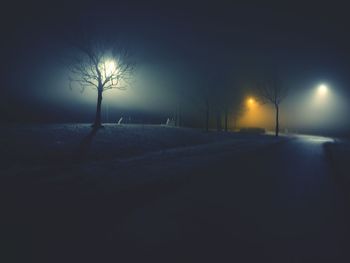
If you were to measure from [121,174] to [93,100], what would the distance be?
34.2m

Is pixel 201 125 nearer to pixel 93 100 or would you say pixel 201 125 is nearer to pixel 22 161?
pixel 93 100

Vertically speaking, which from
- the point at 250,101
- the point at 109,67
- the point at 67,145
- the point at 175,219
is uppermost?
the point at 250,101

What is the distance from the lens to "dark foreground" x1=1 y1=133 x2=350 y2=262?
4121mm

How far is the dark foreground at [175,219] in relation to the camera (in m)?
4.12

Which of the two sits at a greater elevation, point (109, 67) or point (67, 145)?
point (109, 67)

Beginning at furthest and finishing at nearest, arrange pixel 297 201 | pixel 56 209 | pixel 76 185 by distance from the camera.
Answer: pixel 76 185, pixel 297 201, pixel 56 209

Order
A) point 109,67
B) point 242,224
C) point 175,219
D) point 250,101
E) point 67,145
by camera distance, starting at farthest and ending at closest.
Result: point 250,101 → point 109,67 → point 67,145 → point 175,219 → point 242,224

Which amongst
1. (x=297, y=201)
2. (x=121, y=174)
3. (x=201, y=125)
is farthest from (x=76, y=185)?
(x=201, y=125)

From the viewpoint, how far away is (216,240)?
14.7 ft

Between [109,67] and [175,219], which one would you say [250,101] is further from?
[175,219]

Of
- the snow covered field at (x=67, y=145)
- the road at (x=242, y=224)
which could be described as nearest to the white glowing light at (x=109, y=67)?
the snow covered field at (x=67, y=145)

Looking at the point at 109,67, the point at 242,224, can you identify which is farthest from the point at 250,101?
the point at 242,224

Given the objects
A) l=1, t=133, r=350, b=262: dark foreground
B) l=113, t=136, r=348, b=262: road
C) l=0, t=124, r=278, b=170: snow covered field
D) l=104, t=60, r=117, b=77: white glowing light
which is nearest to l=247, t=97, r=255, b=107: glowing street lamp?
l=0, t=124, r=278, b=170: snow covered field

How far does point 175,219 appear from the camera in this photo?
543cm
